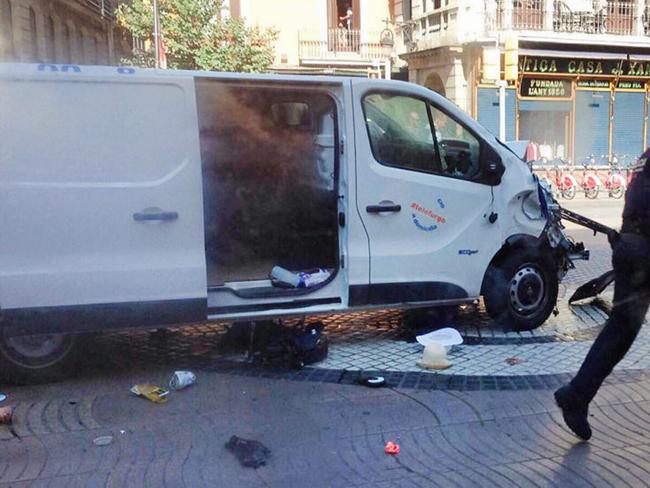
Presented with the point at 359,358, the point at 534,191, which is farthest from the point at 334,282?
the point at 534,191

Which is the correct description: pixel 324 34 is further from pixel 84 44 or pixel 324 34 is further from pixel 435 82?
pixel 84 44

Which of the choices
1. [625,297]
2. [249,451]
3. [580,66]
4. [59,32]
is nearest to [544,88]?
[580,66]

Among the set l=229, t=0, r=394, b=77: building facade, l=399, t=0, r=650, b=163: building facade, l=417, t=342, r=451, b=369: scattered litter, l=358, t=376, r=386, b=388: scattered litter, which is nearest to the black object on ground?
l=417, t=342, r=451, b=369: scattered litter

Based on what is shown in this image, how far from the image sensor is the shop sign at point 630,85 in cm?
2600

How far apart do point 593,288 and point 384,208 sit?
275 centimetres

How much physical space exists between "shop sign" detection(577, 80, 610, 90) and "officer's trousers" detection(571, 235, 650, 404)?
2353cm

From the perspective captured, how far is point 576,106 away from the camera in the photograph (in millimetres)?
25594

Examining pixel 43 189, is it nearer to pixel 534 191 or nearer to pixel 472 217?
pixel 472 217

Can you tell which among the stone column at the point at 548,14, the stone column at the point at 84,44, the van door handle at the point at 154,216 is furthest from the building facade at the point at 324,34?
the van door handle at the point at 154,216

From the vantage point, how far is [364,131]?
561cm

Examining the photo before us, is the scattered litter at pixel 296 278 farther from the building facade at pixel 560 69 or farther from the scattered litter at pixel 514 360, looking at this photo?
the building facade at pixel 560 69

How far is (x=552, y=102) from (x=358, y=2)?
31.8 feet

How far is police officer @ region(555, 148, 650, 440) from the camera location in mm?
3828

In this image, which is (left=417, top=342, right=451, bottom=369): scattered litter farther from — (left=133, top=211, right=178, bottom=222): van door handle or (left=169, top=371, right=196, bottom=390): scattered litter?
(left=133, top=211, right=178, bottom=222): van door handle
